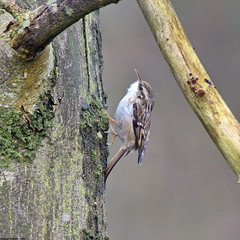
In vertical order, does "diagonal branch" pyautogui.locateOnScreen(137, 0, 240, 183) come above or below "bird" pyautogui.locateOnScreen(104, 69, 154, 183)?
above

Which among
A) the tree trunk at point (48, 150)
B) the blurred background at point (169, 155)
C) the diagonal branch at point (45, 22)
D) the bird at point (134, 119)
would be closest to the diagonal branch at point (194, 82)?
the diagonal branch at point (45, 22)

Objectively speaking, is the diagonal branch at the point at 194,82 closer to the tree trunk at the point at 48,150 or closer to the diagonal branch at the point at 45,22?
the diagonal branch at the point at 45,22

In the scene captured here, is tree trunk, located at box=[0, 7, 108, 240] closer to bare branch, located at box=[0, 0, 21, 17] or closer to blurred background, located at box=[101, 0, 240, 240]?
bare branch, located at box=[0, 0, 21, 17]

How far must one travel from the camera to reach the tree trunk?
64.7 inches

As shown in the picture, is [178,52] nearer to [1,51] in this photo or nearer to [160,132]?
[1,51]

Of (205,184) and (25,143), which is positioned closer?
(25,143)

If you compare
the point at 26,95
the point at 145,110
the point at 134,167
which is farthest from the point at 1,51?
the point at 134,167

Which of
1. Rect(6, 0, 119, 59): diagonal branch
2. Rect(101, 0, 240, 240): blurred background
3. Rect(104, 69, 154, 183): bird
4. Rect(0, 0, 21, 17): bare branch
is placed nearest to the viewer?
Rect(6, 0, 119, 59): diagonal branch

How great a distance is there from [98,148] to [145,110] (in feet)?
5.76

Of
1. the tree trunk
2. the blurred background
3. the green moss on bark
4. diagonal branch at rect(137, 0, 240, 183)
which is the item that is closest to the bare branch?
the tree trunk

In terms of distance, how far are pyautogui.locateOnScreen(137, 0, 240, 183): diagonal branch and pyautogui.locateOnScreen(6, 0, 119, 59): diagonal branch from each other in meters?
0.16

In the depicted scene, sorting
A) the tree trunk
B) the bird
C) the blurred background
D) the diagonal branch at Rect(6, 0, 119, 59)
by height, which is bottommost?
the blurred background

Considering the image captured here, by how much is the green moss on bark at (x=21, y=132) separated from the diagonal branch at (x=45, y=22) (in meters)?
0.15

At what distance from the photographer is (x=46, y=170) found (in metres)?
1.71
